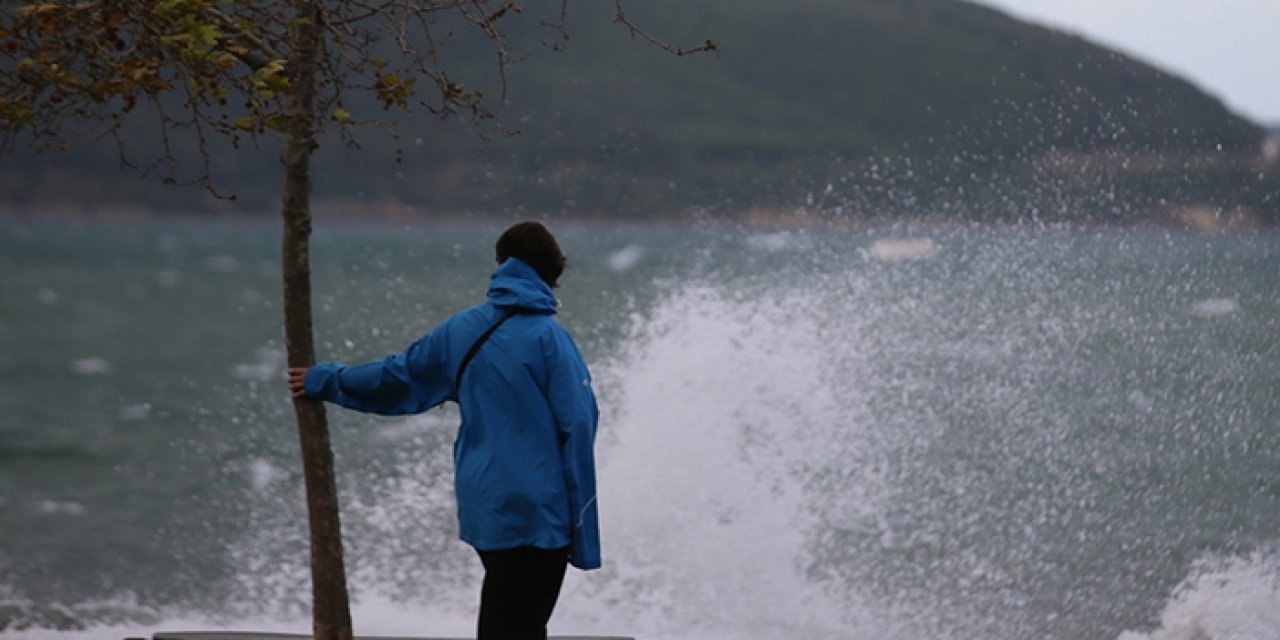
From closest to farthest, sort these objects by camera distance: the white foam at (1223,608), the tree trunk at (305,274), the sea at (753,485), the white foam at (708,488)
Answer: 1. the tree trunk at (305,274)
2. the white foam at (1223,608)
3. the white foam at (708,488)
4. the sea at (753,485)

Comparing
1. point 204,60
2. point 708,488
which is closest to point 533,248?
point 204,60

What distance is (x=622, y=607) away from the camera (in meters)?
15.1

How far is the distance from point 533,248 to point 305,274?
46.6 inches

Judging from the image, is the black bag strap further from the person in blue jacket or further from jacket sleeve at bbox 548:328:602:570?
jacket sleeve at bbox 548:328:602:570

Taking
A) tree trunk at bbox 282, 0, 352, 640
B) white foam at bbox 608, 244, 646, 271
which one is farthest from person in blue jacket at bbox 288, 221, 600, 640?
white foam at bbox 608, 244, 646, 271

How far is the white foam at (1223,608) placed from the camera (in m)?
13.6

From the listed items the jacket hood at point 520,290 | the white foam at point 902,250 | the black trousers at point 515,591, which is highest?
the jacket hood at point 520,290

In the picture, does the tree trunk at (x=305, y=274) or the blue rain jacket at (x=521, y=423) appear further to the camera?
the tree trunk at (x=305, y=274)

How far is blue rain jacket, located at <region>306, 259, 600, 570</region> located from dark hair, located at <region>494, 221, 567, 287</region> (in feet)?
0.10

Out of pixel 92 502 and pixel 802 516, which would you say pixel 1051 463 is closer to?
pixel 802 516

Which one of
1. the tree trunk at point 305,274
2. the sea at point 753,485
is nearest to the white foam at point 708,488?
the sea at point 753,485

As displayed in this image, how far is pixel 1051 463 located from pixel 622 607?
2293 centimetres

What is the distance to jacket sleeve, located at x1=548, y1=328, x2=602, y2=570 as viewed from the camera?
5496 millimetres

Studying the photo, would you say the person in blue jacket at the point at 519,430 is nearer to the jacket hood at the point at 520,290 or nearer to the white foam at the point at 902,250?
the jacket hood at the point at 520,290
